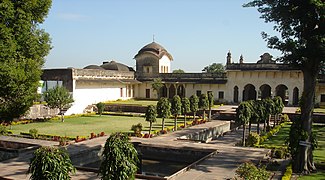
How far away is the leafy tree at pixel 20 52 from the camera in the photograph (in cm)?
1238

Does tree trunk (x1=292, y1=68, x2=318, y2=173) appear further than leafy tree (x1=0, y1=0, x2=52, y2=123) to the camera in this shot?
No

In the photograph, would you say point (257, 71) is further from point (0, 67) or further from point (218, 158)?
point (0, 67)

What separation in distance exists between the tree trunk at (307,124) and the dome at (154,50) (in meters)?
30.8

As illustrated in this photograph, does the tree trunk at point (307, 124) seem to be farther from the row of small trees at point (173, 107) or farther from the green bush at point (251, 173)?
the row of small trees at point (173, 107)

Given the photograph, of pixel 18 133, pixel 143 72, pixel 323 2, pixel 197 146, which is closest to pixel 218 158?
pixel 197 146

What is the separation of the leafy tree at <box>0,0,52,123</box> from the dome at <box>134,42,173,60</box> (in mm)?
28307

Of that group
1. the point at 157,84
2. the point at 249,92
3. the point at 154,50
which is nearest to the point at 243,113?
the point at 249,92

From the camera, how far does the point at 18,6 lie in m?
13.2

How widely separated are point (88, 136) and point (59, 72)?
48.7 ft

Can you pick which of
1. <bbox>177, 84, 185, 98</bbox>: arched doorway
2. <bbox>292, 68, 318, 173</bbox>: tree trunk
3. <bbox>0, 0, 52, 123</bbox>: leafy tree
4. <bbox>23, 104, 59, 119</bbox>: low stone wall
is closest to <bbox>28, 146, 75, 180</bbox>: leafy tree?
<bbox>0, 0, 52, 123</bbox>: leafy tree

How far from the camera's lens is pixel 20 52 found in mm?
13500

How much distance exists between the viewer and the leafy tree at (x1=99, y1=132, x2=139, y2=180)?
314 inches

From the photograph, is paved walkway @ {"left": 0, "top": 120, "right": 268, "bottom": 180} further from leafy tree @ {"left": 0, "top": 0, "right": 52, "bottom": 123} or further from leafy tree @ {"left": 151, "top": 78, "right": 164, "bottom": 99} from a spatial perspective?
leafy tree @ {"left": 151, "top": 78, "right": 164, "bottom": 99}

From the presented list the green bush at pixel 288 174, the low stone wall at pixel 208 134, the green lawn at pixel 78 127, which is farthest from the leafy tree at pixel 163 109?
the green bush at pixel 288 174
